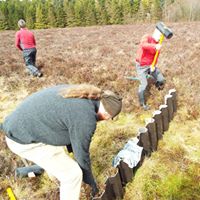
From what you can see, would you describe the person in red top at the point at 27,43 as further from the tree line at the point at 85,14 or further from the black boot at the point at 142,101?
the tree line at the point at 85,14

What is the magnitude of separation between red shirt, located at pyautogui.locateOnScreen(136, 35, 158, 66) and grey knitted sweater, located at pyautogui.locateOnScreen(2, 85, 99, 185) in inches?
129

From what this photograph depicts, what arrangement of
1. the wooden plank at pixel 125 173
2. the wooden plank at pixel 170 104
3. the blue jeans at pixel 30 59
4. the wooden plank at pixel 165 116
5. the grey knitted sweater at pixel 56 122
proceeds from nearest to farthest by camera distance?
the grey knitted sweater at pixel 56 122 < the wooden plank at pixel 125 173 < the wooden plank at pixel 165 116 < the wooden plank at pixel 170 104 < the blue jeans at pixel 30 59

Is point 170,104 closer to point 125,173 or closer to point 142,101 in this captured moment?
point 142,101

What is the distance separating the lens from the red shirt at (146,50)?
5793mm

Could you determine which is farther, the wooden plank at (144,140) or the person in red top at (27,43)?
the person in red top at (27,43)

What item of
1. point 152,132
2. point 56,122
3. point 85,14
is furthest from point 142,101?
point 85,14

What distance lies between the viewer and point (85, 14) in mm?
53625

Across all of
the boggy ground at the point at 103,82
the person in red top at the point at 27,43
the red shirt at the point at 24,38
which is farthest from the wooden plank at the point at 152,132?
the red shirt at the point at 24,38

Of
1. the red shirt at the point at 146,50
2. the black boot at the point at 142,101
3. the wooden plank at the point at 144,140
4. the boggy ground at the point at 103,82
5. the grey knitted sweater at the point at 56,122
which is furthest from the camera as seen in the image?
the black boot at the point at 142,101

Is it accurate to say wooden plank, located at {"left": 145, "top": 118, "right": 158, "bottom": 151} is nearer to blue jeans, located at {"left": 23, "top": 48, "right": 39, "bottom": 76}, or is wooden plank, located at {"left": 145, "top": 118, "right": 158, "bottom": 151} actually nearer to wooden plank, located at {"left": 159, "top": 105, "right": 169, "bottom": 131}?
wooden plank, located at {"left": 159, "top": 105, "right": 169, "bottom": 131}

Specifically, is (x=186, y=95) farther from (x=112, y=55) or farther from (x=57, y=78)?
(x=112, y=55)

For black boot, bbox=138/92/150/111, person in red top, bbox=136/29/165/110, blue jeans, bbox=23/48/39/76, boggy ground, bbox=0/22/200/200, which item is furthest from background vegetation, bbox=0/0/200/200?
person in red top, bbox=136/29/165/110

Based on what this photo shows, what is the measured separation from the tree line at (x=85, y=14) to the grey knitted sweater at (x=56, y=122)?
51.6 meters

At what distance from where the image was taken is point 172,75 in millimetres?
8109
